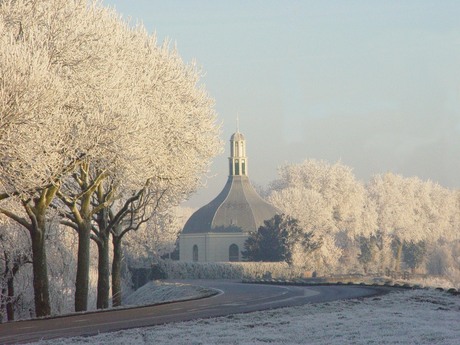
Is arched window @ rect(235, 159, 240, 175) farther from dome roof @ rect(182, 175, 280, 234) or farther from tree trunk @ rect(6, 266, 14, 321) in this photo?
tree trunk @ rect(6, 266, 14, 321)

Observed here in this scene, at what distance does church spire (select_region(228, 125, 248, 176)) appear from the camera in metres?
139

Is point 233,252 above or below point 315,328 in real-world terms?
above

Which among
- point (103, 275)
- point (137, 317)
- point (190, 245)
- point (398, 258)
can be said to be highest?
point (190, 245)

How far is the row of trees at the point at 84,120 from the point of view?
1161 inches

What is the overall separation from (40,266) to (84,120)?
562cm

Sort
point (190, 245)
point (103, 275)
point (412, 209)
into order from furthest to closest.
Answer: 1. point (412, 209)
2. point (190, 245)
3. point (103, 275)

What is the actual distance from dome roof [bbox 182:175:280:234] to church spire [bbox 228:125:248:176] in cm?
98

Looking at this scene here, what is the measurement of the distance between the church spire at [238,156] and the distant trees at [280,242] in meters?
31.4

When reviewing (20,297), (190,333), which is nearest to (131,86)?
(20,297)

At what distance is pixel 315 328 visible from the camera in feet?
71.3

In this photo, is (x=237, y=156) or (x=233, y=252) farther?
(x=237, y=156)

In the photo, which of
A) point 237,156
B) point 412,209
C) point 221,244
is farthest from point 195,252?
point 412,209

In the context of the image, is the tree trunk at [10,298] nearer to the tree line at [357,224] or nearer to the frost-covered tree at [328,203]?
the tree line at [357,224]

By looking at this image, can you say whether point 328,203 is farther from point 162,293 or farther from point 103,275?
point 103,275
